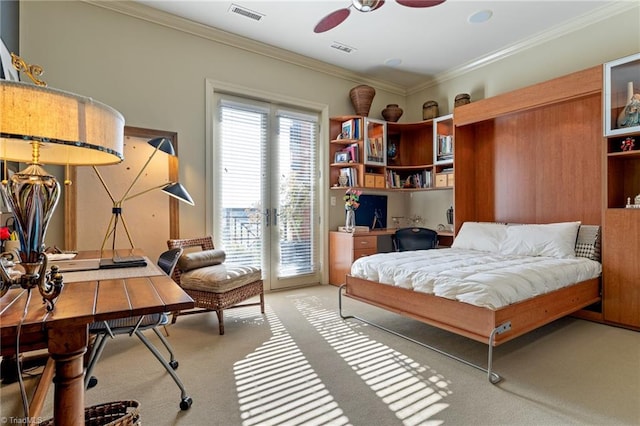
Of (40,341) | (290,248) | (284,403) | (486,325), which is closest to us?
(40,341)

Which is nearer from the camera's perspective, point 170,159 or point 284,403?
point 284,403

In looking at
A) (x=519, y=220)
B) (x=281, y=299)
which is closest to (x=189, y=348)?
(x=281, y=299)

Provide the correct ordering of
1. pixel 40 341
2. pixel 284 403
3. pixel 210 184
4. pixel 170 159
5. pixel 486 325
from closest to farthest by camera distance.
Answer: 1. pixel 40 341
2. pixel 284 403
3. pixel 486 325
4. pixel 170 159
5. pixel 210 184

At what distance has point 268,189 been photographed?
4324 mm

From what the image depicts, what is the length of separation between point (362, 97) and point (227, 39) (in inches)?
76.9

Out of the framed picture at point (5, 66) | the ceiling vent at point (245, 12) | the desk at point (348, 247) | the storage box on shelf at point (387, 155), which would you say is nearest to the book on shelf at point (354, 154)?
the storage box on shelf at point (387, 155)

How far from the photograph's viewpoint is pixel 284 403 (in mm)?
1840

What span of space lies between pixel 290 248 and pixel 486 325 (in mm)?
2849

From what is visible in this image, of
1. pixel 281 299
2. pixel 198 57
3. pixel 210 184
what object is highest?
pixel 198 57

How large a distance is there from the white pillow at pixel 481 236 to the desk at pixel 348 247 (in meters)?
0.47

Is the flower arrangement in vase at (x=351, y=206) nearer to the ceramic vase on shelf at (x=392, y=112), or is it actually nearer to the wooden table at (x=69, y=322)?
the ceramic vase on shelf at (x=392, y=112)

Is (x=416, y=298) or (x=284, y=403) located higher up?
(x=416, y=298)

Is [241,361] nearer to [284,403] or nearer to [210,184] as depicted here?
[284,403]

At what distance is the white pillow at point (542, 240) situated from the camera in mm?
3225
